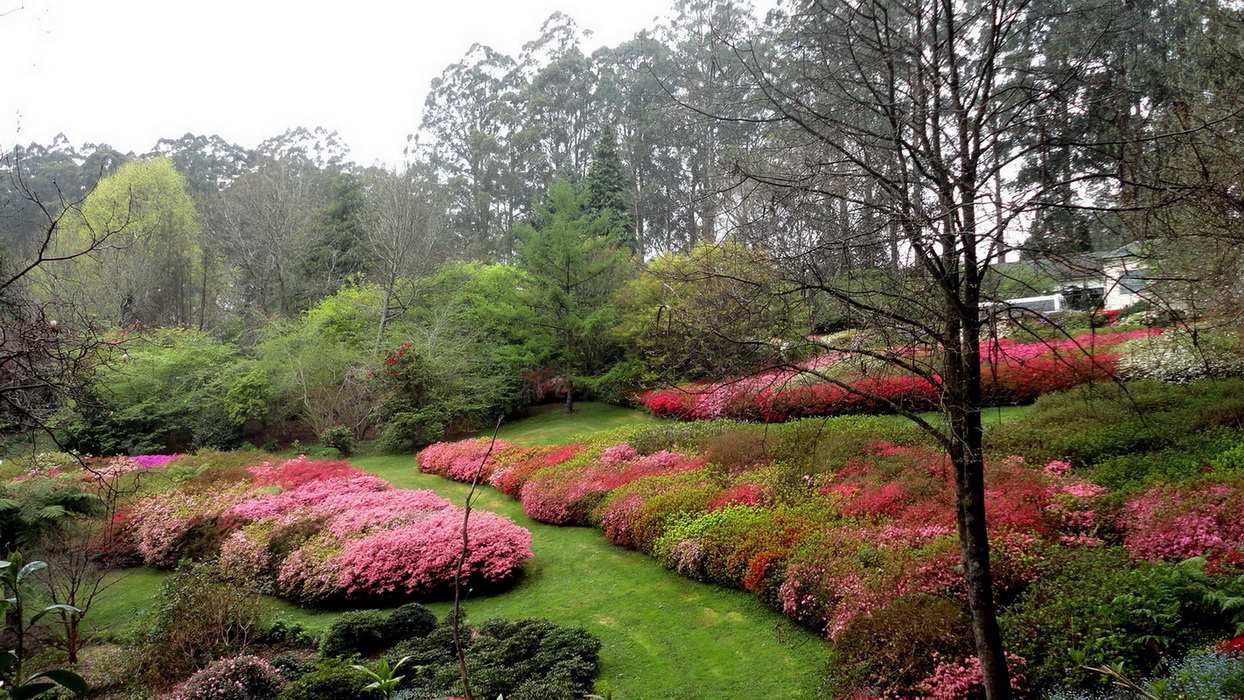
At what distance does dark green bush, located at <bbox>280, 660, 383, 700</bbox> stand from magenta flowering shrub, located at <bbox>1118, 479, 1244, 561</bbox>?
607 centimetres

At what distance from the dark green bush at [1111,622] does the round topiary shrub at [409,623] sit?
5.09m

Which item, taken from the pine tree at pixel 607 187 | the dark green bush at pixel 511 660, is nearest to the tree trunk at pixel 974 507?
the dark green bush at pixel 511 660

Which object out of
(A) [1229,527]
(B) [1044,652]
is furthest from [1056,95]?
(A) [1229,527]

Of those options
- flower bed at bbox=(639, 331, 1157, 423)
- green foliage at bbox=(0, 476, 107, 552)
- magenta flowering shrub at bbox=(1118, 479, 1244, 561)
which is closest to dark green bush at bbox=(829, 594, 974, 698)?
magenta flowering shrub at bbox=(1118, 479, 1244, 561)

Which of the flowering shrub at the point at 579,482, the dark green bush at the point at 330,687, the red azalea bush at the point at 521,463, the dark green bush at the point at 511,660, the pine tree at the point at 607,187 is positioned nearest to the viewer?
the dark green bush at the point at 330,687

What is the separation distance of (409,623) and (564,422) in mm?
12893

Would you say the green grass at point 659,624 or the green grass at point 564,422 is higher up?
the green grass at point 564,422

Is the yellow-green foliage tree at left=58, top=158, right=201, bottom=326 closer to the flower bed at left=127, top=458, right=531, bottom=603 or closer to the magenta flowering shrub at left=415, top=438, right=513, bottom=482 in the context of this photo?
the magenta flowering shrub at left=415, top=438, right=513, bottom=482

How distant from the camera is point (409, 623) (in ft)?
20.2

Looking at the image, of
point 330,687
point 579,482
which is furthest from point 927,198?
point 579,482

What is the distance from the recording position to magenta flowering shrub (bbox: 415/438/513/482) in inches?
528

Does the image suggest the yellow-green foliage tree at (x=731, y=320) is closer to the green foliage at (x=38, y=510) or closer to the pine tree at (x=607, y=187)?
the green foliage at (x=38, y=510)

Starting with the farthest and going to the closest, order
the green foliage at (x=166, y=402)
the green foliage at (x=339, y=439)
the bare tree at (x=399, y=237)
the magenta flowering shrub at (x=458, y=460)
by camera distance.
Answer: the bare tree at (x=399, y=237)
the green foliage at (x=166, y=402)
the green foliage at (x=339, y=439)
the magenta flowering shrub at (x=458, y=460)

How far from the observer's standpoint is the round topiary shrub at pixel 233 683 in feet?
15.4
